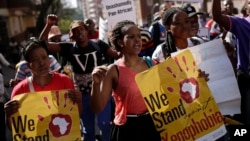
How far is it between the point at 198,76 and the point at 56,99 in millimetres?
1016

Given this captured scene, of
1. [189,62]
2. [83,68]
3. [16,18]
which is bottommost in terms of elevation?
[16,18]

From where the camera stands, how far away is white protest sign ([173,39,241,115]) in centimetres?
381

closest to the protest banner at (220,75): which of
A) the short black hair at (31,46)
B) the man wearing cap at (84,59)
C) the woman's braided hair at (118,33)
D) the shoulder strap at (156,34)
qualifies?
the woman's braided hair at (118,33)

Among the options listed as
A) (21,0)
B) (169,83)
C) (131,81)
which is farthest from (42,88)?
(21,0)

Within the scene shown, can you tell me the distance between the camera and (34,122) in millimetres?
3504

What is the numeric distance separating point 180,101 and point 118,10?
10.1 ft

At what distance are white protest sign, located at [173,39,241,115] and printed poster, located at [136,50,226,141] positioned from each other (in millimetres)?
246

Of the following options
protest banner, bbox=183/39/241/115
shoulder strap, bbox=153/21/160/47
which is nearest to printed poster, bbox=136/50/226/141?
protest banner, bbox=183/39/241/115

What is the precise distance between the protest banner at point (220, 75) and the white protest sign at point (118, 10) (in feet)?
8.54

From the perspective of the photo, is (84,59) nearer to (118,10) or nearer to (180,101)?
(118,10)

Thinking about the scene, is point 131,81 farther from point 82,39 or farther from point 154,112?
point 82,39

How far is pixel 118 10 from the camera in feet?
20.9

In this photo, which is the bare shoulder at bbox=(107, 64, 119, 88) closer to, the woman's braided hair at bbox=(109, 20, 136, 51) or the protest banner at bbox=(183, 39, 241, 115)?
the woman's braided hair at bbox=(109, 20, 136, 51)

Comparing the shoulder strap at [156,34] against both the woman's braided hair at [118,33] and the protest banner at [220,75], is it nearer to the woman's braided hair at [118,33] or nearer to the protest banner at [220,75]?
the protest banner at [220,75]
